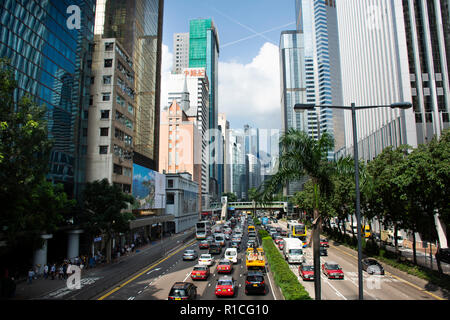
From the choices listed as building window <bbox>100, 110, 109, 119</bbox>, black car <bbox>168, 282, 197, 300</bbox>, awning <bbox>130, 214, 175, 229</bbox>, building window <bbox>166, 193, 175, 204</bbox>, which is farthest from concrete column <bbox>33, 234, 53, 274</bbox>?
building window <bbox>166, 193, 175, 204</bbox>

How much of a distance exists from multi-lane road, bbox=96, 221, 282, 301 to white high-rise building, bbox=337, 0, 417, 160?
131 feet

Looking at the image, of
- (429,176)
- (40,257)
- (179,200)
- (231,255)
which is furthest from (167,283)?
(179,200)

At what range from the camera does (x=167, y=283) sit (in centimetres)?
2433

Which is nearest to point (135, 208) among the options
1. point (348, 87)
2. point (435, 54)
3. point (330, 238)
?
point (330, 238)

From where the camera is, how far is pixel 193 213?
96.0 m

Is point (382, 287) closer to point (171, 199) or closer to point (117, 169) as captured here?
point (117, 169)

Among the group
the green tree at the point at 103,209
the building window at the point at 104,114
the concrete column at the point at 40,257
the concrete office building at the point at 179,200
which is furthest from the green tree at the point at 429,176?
the concrete office building at the point at 179,200

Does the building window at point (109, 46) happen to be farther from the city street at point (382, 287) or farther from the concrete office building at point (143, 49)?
the city street at point (382, 287)

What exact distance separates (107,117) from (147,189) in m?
18.0

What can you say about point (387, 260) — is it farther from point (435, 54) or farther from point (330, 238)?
point (435, 54)

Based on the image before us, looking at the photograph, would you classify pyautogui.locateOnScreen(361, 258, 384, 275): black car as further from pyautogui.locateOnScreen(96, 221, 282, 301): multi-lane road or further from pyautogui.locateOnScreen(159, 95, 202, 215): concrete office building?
pyautogui.locateOnScreen(159, 95, 202, 215): concrete office building

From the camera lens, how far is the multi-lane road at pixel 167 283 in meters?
20.4
